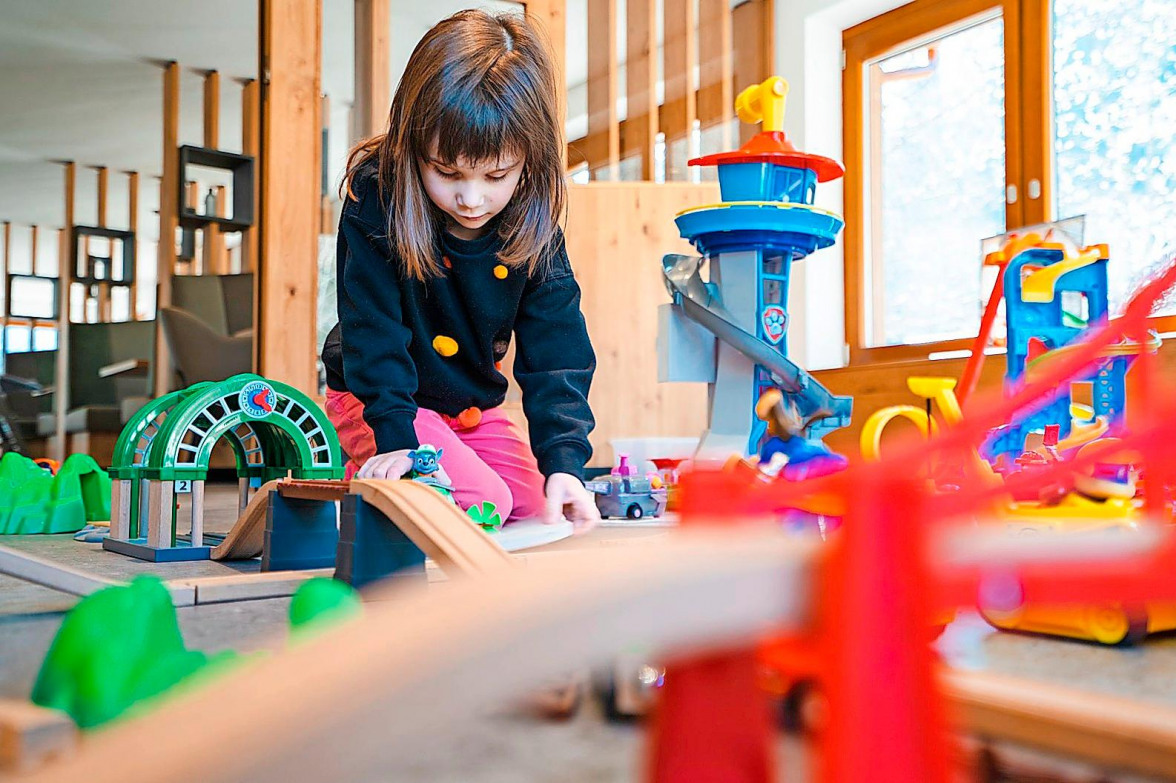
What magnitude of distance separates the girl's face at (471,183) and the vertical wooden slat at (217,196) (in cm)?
152

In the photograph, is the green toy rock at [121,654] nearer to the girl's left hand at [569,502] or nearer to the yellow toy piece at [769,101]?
the girl's left hand at [569,502]

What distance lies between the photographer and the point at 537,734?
363mm

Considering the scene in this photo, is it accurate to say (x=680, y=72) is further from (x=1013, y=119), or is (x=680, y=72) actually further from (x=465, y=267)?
(x=465, y=267)

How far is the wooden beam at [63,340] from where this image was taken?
8.18 ft

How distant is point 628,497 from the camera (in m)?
1.84

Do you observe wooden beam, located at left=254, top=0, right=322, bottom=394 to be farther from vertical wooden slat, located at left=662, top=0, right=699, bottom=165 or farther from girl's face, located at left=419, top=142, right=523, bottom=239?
girl's face, located at left=419, top=142, right=523, bottom=239

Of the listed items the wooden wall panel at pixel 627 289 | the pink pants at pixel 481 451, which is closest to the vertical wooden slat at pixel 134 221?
the wooden wall panel at pixel 627 289

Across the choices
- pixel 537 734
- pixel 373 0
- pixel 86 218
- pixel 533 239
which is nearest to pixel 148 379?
pixel 86 218

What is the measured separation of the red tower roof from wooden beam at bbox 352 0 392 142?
1.15 m

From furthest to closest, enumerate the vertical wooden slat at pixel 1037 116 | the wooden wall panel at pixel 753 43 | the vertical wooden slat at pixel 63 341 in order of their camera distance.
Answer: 1. the wooden wall panel at pixel 753 43
2. the vertical wooden slat at pixel 63 341
3. the vertical wooden slat at pixel 1037 116

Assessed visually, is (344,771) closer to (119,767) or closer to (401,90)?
(119,767)

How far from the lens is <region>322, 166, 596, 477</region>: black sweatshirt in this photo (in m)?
1.15

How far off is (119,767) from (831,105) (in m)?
3.06

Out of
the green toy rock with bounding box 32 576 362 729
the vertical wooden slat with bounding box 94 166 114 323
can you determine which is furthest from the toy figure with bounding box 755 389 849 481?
the vertical wooden slat with bounding box 94 166 114 323
